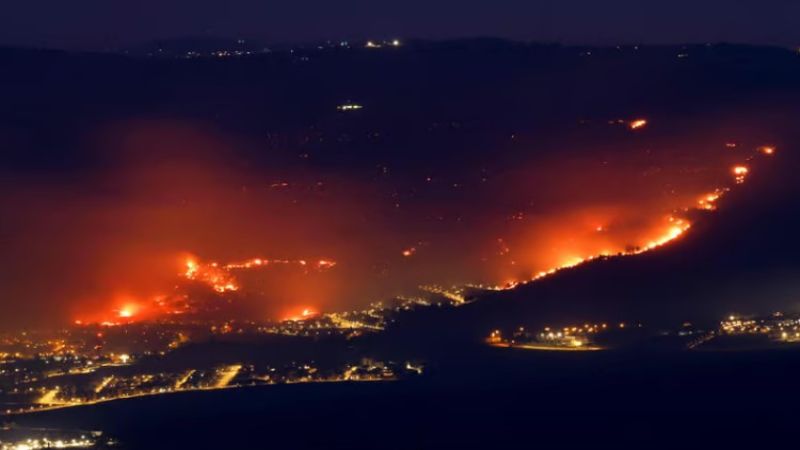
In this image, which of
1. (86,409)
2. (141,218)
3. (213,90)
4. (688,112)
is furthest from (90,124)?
(86,409)

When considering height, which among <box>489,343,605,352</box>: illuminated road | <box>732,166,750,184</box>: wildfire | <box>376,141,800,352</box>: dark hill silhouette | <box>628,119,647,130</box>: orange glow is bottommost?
<box>489,343,605,352</box>: illuminated road

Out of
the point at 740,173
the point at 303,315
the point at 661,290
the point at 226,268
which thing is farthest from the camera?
the point at 740,173

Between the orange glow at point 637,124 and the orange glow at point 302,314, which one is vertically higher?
the orange glow at point 637,124

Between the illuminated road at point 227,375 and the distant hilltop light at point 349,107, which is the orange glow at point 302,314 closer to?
the illuminated road at point 227,375

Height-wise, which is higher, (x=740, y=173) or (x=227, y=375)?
(x=740, y=173)

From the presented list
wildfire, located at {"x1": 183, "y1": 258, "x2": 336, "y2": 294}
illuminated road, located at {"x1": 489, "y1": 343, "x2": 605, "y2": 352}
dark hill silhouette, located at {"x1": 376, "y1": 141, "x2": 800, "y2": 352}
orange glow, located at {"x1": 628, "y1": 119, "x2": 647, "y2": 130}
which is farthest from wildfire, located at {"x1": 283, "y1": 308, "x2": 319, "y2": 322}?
orange glow, located at {"x1": 628, "y1": 119, "x2": 647, "y2": 130}

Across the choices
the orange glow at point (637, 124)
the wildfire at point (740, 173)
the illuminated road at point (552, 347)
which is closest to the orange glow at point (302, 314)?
the illuminated road at point (552, 347)

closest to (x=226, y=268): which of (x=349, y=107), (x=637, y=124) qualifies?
(x=349, y=107)

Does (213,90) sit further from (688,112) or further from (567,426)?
(567,426)

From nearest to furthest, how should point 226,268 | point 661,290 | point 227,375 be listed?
point 227,375
point 661,290
point 226,268

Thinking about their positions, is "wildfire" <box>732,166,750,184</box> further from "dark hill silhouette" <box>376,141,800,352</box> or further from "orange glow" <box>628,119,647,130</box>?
"orange glow" <box>628,119,647,130</box>

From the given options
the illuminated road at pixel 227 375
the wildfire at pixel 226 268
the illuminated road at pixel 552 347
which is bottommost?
the illuminated road at pixel 552 347

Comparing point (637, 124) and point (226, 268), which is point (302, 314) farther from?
point (637, 124)
